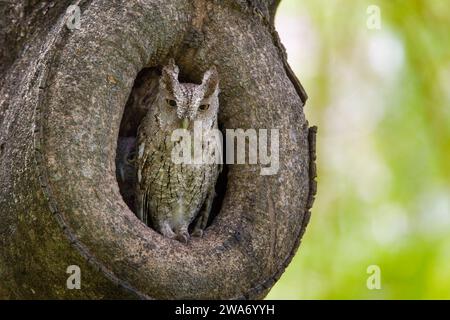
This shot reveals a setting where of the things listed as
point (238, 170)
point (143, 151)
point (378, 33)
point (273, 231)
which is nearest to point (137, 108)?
point (143, 151)

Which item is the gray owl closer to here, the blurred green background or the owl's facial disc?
the owl's facial disc

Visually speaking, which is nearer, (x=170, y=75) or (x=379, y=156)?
(x=170, y=75)

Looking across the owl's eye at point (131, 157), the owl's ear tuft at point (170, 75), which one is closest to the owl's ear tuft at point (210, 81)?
the owl's ear tuft at point (170, 75)

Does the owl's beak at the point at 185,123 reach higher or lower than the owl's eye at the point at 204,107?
lower

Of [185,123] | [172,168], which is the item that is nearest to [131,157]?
[172,168]

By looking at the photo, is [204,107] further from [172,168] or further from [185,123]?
[172,168]

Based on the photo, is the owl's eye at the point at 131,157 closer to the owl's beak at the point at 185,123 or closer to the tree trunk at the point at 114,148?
the owl's beak at the point at 185,123
